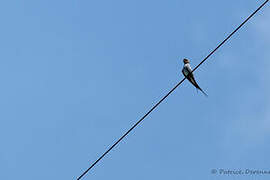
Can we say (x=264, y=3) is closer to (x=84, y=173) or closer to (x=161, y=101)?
(x=161, y=101)

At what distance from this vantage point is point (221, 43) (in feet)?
24.4

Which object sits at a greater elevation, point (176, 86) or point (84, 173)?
point (176, 86)

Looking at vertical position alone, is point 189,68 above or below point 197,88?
above

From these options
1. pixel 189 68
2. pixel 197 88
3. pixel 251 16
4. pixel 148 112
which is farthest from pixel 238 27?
pixel 189 68

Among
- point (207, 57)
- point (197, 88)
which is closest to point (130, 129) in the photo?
point (207, 57)

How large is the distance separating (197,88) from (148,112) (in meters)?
4.30

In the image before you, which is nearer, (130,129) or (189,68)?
(130,129)

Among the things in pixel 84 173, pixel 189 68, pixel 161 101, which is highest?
pixel 189 68

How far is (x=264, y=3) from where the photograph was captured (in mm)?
7371

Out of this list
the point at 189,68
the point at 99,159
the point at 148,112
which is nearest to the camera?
the point at 99,159

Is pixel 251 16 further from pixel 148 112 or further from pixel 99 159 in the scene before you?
pixel 99 159

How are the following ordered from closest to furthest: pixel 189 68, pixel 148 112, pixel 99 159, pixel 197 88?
pixel 99 159 < pixel 148 112 < pixel 197 88 < pixel 189 68

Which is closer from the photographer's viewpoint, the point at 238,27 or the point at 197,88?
the point at 238,27

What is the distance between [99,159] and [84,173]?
23 centimetres
